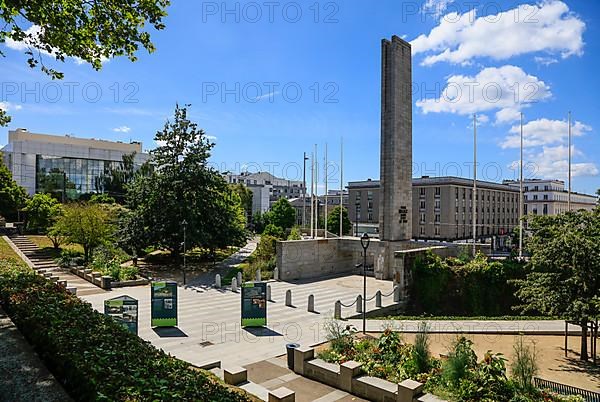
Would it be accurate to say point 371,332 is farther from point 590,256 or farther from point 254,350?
point 590,256

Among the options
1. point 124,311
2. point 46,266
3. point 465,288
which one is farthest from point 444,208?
point 124,311

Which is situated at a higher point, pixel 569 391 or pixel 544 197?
pixel 544 197

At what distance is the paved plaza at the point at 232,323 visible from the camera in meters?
12.1

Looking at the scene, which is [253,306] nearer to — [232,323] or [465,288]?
[232,323]

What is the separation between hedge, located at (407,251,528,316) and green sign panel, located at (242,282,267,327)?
352 inches

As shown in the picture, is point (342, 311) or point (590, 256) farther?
point (342, 311)

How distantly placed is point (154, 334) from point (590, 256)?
14.2m

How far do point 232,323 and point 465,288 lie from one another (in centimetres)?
1261

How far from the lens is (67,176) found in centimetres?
5753

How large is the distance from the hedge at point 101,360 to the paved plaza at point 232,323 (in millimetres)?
3902

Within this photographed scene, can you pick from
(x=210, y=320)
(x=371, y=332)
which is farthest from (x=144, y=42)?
(x=371, y=332)

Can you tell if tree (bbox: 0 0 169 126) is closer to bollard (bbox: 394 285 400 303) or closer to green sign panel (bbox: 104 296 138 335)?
green sign panel (bbox: 104 296 138 335)

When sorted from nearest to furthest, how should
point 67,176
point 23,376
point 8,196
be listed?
point 23,376 → point 8,196 → point 67,176

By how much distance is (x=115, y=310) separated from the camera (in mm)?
12523
